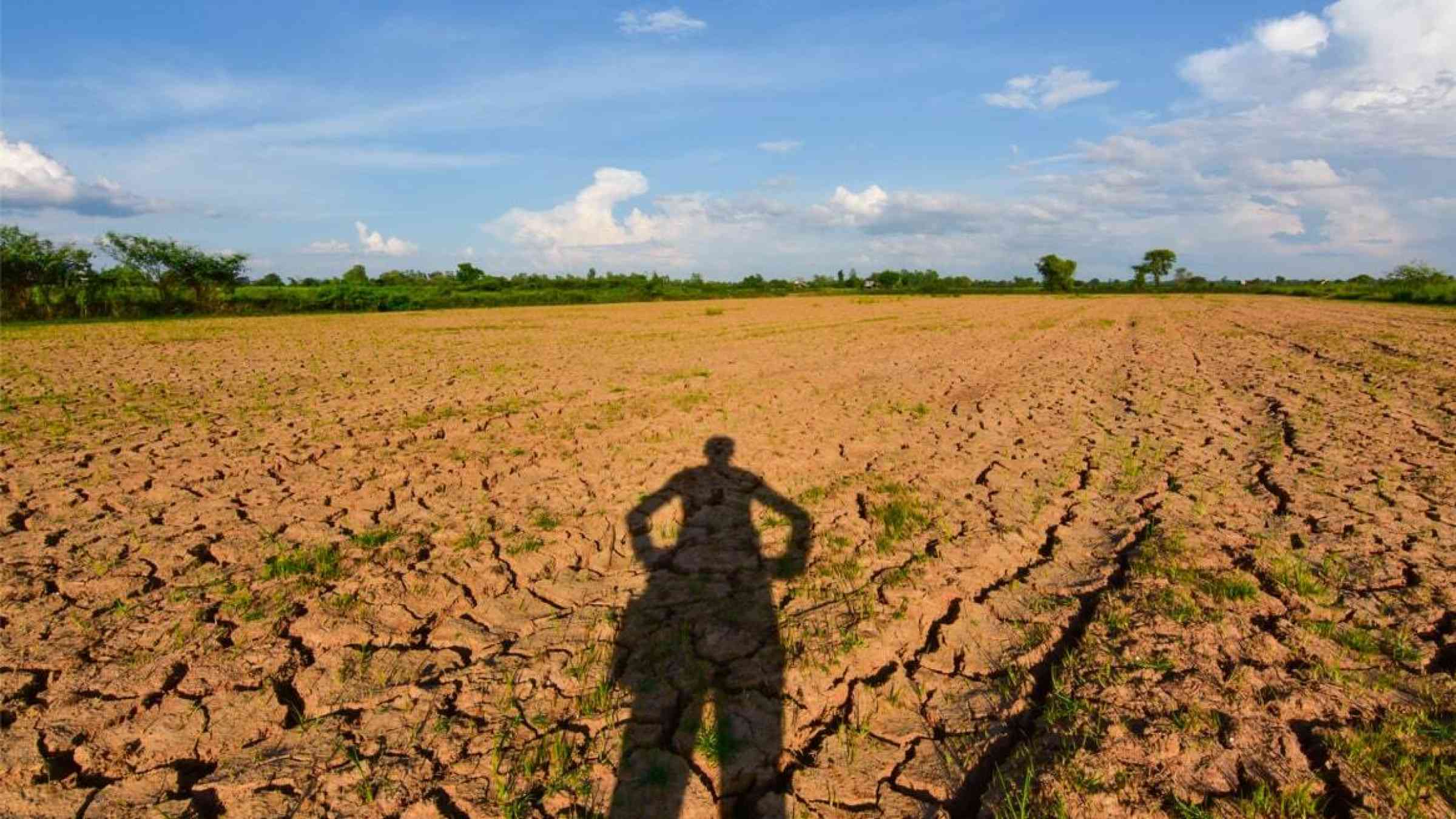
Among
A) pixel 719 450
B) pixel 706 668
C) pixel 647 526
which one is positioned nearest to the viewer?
pixel 706 668

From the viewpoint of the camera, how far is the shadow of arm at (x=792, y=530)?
401cm

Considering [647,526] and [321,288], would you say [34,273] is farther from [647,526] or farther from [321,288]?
[647,526]

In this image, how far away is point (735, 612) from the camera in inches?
137

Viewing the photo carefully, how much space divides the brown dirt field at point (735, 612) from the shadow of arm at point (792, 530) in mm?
37

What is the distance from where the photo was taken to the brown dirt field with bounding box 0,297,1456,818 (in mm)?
2361

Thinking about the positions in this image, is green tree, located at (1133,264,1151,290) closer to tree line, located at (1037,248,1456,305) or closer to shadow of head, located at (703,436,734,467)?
tree line, located at (1037,248,1456,305)

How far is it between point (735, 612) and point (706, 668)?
51cm

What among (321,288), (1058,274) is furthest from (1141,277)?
(321,288)

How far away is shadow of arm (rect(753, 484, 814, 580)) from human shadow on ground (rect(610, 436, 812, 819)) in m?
0.01

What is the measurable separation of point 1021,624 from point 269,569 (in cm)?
416

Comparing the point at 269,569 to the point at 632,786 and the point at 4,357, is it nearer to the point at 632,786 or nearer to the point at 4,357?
→ the point at 632,786

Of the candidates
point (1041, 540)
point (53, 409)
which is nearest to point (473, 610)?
point (1041, 540)

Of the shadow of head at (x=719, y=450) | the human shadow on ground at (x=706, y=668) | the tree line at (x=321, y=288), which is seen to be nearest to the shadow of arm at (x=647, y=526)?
the human shadow on ground at (x=706, y=668)

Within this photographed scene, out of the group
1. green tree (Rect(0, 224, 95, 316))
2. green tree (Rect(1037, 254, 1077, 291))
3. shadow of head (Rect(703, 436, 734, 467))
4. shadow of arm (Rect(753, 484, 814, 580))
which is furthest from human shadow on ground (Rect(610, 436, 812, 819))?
green tree (Rect(1037, 254, 1077, 291))
